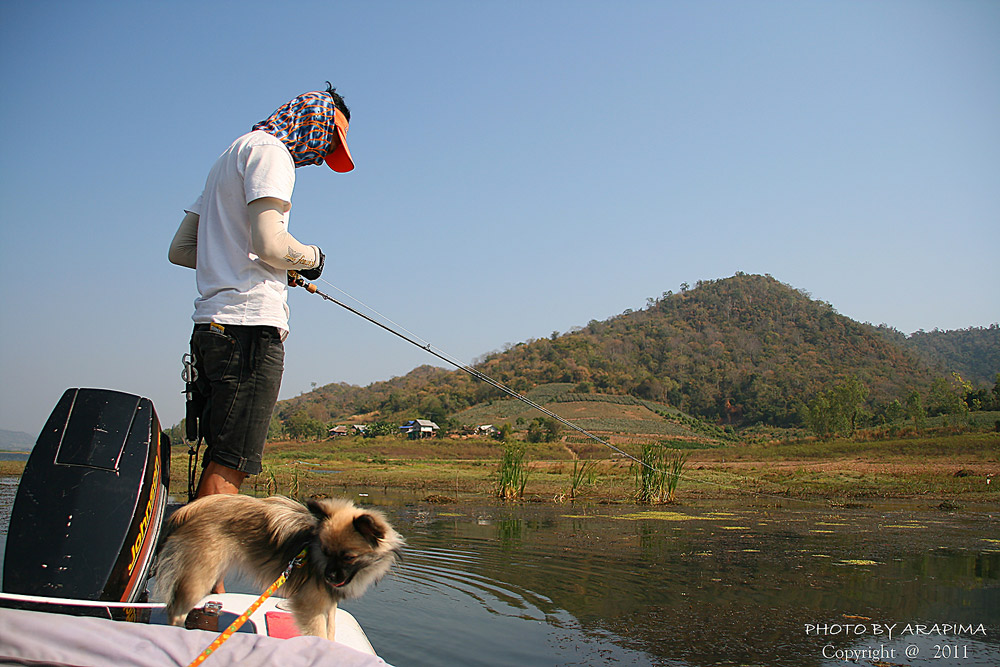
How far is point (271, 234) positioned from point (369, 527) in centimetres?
127

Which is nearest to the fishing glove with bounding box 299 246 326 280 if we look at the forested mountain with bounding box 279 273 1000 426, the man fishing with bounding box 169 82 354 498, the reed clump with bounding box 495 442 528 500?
the man fishing with bounding box 169 82 354 498

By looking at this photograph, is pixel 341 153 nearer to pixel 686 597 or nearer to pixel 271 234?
pixel 271 234

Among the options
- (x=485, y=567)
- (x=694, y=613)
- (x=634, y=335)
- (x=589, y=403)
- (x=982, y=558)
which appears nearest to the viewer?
(x=694, y=613)

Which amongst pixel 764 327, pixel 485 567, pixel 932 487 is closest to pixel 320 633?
pixel 485 567

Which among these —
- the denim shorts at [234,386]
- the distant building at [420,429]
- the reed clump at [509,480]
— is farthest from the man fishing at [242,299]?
the distant building at [420,429]

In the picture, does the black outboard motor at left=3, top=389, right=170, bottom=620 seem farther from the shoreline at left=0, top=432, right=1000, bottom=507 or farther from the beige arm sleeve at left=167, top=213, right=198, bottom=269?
the shoreline at left=0, top=432, right=1000, bottom=507

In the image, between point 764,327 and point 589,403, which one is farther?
point 764,327

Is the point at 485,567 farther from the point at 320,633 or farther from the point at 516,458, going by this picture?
the point at 516,458

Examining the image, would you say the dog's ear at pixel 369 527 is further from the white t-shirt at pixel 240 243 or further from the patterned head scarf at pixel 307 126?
the patterned head scarf at pixel 307 126

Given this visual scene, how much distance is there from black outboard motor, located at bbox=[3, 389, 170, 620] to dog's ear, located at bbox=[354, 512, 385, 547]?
2.42ft

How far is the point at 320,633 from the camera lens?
2.55m

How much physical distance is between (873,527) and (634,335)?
12855cm

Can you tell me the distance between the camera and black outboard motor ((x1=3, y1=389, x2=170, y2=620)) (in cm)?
201

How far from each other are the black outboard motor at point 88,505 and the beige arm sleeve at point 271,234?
77 centimetres
